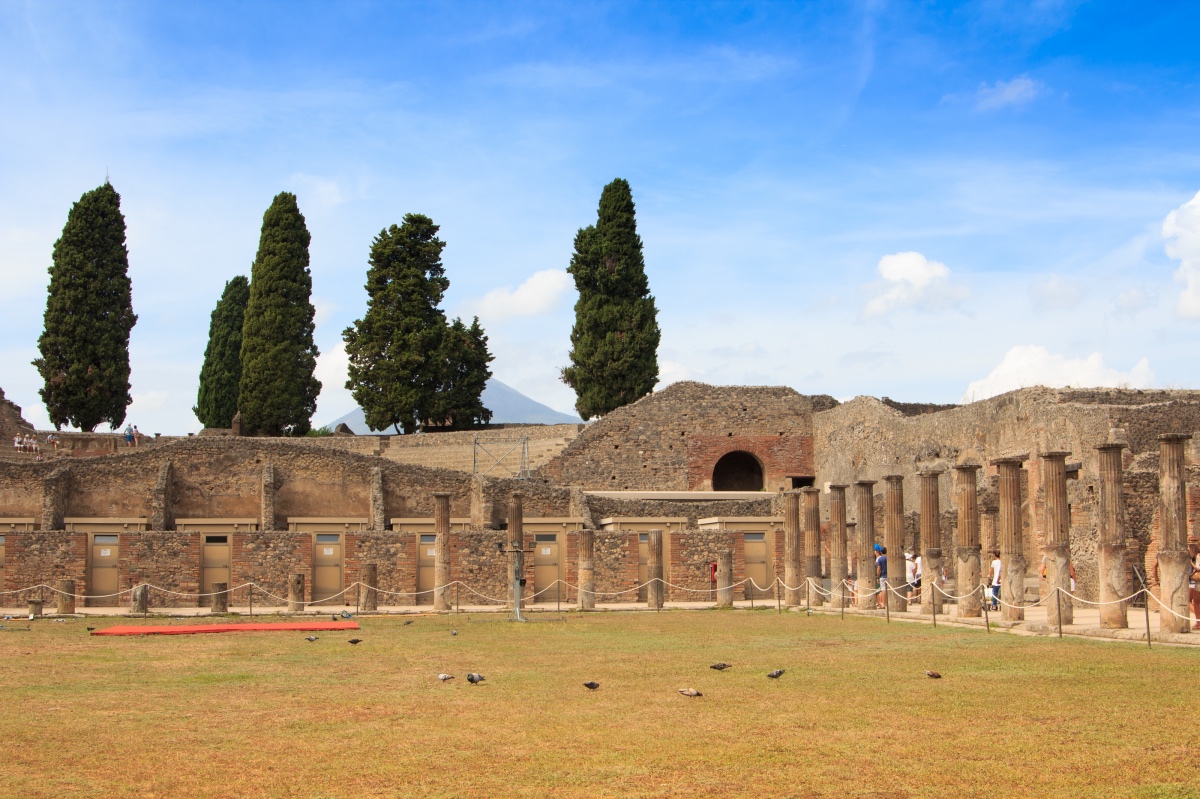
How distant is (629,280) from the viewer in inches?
1913

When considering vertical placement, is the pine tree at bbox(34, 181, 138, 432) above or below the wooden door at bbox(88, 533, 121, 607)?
above

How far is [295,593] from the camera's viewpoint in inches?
1120

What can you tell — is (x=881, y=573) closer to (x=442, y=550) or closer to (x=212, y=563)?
(x=442, y=550)

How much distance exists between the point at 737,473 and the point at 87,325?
24466 mm

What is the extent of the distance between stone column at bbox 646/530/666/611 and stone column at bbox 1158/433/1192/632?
12290 millimetres

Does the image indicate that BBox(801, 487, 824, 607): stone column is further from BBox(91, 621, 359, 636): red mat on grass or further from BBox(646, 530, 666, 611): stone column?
BBox(91, 621, 359, 636): red mat on grass

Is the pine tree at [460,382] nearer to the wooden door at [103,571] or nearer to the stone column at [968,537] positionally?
the wooden door at [103,571]

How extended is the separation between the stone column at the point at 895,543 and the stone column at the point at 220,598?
13.5 metres

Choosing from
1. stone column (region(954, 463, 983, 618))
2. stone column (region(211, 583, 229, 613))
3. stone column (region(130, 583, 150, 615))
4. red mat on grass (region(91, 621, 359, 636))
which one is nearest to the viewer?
red mat on grass (region(91, 621, 359, 636))

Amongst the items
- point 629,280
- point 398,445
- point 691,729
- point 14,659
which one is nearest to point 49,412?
point 398,445

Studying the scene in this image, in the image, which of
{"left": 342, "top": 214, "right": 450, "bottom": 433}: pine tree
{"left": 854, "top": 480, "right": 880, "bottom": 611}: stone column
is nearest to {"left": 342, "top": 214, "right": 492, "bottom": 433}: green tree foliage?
{"left": 342, "top": 214, "right": 450, "bottom": 433}: pine tree

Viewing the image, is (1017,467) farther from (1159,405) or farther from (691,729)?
(691,729)

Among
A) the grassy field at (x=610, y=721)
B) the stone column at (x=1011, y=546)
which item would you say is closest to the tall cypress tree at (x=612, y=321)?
the stone column at (x=1011, y=546)

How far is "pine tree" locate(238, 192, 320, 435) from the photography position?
4922 cm
